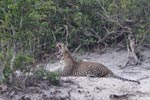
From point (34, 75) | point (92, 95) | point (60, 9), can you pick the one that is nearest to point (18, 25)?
point (34, 75)

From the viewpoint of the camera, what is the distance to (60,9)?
10148 millimetres

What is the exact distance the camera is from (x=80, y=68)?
8656mm

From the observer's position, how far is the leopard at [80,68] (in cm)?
853

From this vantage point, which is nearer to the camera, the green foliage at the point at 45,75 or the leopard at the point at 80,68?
the green foliage at the point at 45,75

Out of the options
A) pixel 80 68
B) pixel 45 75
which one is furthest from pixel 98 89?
pixel 80 68

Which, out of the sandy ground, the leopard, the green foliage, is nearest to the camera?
the sandy ground

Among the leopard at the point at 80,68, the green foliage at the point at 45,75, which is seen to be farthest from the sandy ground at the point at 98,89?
the leopard at the point at 80,68

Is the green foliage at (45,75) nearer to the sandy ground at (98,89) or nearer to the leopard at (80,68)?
the sandy ground at (98,89)

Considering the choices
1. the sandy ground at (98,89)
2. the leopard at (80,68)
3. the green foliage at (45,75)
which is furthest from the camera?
the leopard at (80,68)

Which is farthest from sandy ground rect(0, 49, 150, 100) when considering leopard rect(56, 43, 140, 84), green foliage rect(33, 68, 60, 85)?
leopard rect(56, 43, 140, 84)

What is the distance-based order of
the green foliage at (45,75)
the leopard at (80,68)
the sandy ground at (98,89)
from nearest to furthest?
the sandy ground at (98,89) → the green foliage at (45,75) → the leopard at (80,68)

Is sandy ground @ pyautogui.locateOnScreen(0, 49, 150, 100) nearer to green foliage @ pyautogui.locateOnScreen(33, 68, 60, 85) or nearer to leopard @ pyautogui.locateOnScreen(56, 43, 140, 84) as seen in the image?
green foliage @ pyautogui.locateOnScreen(33, 68, 60, 85)

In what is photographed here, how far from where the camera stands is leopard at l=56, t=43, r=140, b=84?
853 centimetres

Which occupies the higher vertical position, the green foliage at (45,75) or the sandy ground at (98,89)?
the green foliage at (45,75)
